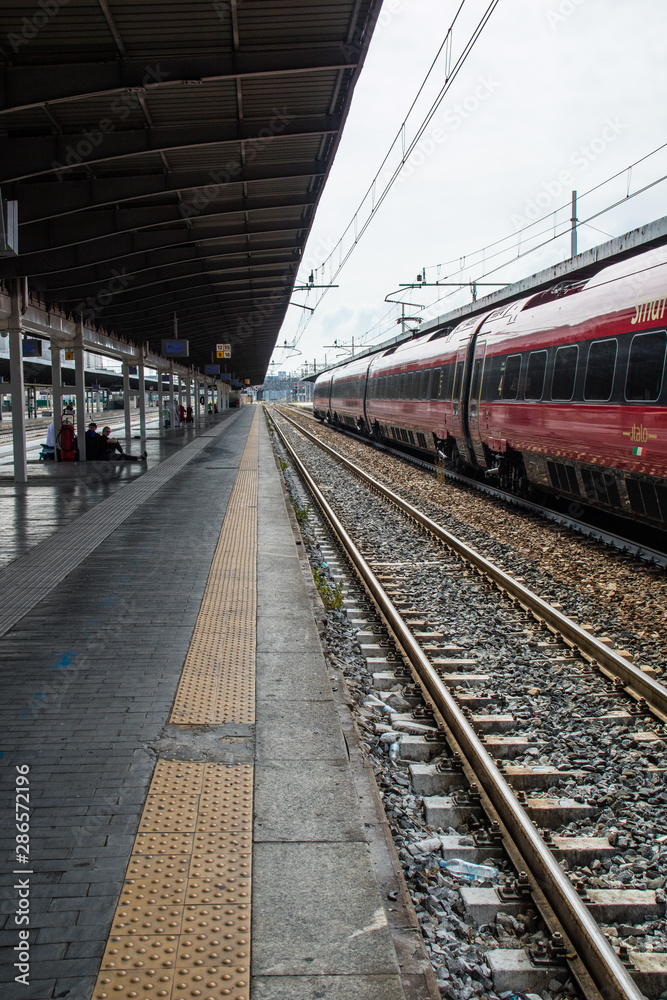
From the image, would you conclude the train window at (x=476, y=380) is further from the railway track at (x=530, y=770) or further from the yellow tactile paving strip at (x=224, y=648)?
the railway track at (x=530, y=770)

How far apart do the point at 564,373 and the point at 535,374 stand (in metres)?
1.20

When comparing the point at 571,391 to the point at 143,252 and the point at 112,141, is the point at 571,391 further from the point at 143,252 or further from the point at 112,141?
the point at 143,252

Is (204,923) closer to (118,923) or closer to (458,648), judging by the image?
Result: (118,923)

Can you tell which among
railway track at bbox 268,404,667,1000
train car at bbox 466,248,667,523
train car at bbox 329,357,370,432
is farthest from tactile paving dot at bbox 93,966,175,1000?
train car at bbox 329,357,370,432

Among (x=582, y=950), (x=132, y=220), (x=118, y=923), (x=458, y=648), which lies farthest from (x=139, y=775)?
(x=132, y=220)

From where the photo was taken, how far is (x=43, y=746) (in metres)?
4.27

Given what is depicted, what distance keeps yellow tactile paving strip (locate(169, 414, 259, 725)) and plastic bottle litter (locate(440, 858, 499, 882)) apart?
4.94ft

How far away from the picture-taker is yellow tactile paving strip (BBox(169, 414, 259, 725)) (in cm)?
479

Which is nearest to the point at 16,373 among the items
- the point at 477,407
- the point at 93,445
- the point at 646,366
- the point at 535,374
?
the point at 93,445

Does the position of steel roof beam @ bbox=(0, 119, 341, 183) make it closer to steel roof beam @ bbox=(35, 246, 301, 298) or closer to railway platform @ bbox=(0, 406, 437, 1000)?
railway platform @ bbox=(0, 406, 437, 1000)

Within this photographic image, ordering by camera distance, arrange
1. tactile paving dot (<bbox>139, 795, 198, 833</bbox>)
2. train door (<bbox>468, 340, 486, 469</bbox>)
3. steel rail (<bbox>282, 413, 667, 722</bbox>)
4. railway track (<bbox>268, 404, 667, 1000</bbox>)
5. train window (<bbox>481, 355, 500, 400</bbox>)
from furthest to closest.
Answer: train door (<bbox>468, 340, 486, 469</bbox>), train window (<bbox>481, 355, 500, 400</bbox>), steel rail (<bbox>282, 413, 667, 722</bbox>), tactile paving dot (<bbox>139, 795, 198, 833</bbox>), railway track (<bbox>268, 404, 667, 1000</bbox>)

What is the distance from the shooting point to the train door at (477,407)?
15.0 m

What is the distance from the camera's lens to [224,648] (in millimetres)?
5926

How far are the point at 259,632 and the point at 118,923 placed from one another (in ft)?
12.0
